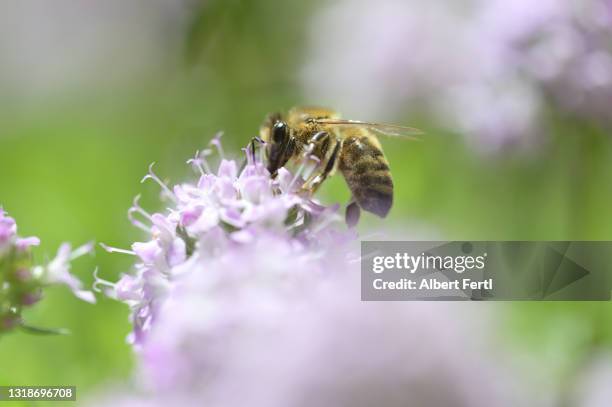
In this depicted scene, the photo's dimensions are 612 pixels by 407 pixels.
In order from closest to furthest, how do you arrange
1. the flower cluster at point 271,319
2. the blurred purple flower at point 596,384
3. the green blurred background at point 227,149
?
the flower cluster at point 271,319 → the blurred purple flower at point 596,384 → the green blurred background at point 227,149

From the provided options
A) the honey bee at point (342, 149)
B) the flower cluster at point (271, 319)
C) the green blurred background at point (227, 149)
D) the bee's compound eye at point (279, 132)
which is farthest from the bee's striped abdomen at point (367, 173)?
the green blurred background at point (227, 149)

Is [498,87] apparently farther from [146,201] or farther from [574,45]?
[146,201]

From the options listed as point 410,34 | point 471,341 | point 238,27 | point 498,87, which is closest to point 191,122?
point 238,27

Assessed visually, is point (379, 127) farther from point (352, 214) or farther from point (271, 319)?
point (271, 319)

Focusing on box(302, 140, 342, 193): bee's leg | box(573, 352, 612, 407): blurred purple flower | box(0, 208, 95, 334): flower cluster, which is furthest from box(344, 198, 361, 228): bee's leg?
box(573, 352, 612, 407): blurred purple flower

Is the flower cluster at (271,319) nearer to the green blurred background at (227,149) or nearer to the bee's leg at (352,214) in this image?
the bee's leg at (352,214)

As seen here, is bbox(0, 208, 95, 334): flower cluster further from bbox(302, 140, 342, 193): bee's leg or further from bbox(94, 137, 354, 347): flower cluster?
bbox(302, 140, 342, 193): bee's leg

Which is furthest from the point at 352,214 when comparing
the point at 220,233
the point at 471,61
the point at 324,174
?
the point at 471,61
